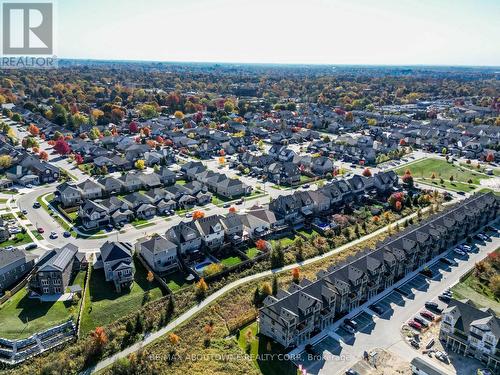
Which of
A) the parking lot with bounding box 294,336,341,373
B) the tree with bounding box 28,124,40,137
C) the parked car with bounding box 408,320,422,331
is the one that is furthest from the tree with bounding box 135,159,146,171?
the parked car with bounding box 408,320,422,331

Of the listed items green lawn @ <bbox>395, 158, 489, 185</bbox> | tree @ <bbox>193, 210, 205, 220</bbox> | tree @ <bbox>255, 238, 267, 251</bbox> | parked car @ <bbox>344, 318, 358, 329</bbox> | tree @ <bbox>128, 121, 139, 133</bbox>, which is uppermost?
tree @ <bbox>128, 121, 139, 133</bbox>

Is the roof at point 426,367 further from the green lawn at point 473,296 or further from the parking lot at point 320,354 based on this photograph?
the green lawn at point 473,296

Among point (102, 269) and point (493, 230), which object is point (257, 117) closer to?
point (493, 230)

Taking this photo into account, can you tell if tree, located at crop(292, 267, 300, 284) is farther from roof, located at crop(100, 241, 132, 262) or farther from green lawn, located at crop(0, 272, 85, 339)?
green lawn, located at crop(0, 272, 85, 339)

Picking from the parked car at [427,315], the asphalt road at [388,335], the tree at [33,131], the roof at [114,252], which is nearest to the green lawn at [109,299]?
the roof at [114,252]

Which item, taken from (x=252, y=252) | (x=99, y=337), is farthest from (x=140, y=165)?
(x=99, y=337)

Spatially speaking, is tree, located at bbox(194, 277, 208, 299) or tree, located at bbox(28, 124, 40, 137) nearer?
tree, located at bbox(194, 277, 208, 299)

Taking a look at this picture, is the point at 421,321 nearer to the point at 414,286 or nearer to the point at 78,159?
the point at 414,286

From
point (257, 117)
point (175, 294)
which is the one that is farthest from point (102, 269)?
point (257, 117)
